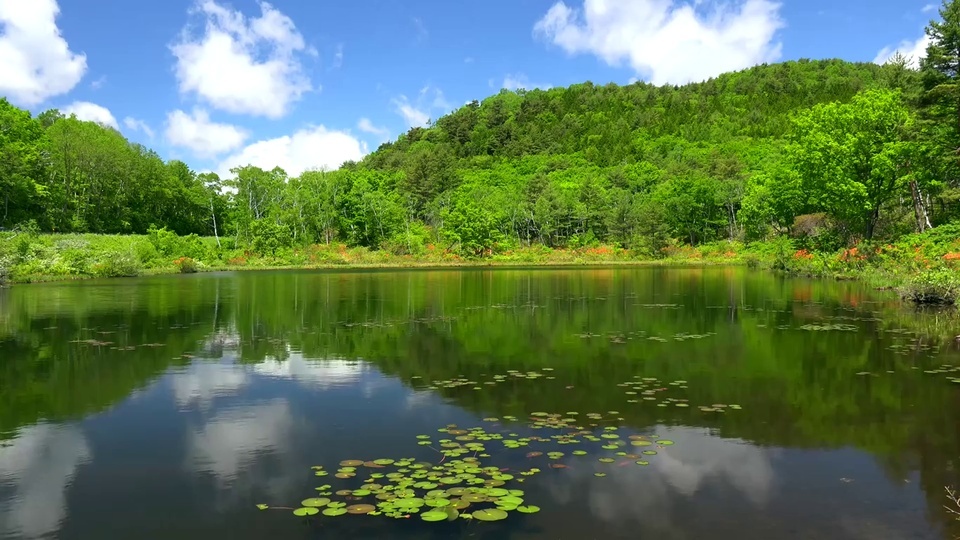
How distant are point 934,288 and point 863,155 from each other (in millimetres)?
20096

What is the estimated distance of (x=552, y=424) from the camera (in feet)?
28.7

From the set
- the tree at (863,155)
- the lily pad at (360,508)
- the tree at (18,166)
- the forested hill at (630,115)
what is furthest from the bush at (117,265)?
the forested hill at (630,115)

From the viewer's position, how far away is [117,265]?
1795 inches

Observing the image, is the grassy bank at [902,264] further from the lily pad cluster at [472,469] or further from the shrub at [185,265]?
the shrub at [185,265]

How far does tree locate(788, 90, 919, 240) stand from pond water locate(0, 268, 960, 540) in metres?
21.8

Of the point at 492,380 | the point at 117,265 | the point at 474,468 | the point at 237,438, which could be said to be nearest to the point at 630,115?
the point at 117,265

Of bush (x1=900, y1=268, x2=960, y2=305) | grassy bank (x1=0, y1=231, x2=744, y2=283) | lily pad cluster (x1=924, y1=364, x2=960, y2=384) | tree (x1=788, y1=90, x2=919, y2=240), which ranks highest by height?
tree (x1=788, y1=90, x2=919, y2=240)

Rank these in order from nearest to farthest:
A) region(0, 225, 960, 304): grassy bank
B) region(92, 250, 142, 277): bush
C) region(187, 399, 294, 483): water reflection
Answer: region(187, 399, 294, 483): water reflection
region(0, 225, 960, 304): grassy bank
region(92, 250, 142, 277): bush

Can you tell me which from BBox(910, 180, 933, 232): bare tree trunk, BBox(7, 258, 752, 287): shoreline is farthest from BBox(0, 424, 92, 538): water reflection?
BBox(7, 258, 752, 287): shoreline

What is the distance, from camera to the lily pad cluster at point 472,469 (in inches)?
232

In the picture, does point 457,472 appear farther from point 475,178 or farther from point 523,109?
point 523,109

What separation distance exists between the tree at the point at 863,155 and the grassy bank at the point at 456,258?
3.21 meters

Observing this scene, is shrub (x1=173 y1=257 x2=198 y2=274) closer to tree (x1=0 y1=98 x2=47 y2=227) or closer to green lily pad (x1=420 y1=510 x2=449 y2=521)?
tree (x1=0 y1=98 x2=47 y2=227)

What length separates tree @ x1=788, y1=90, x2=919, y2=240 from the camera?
36.2 m
